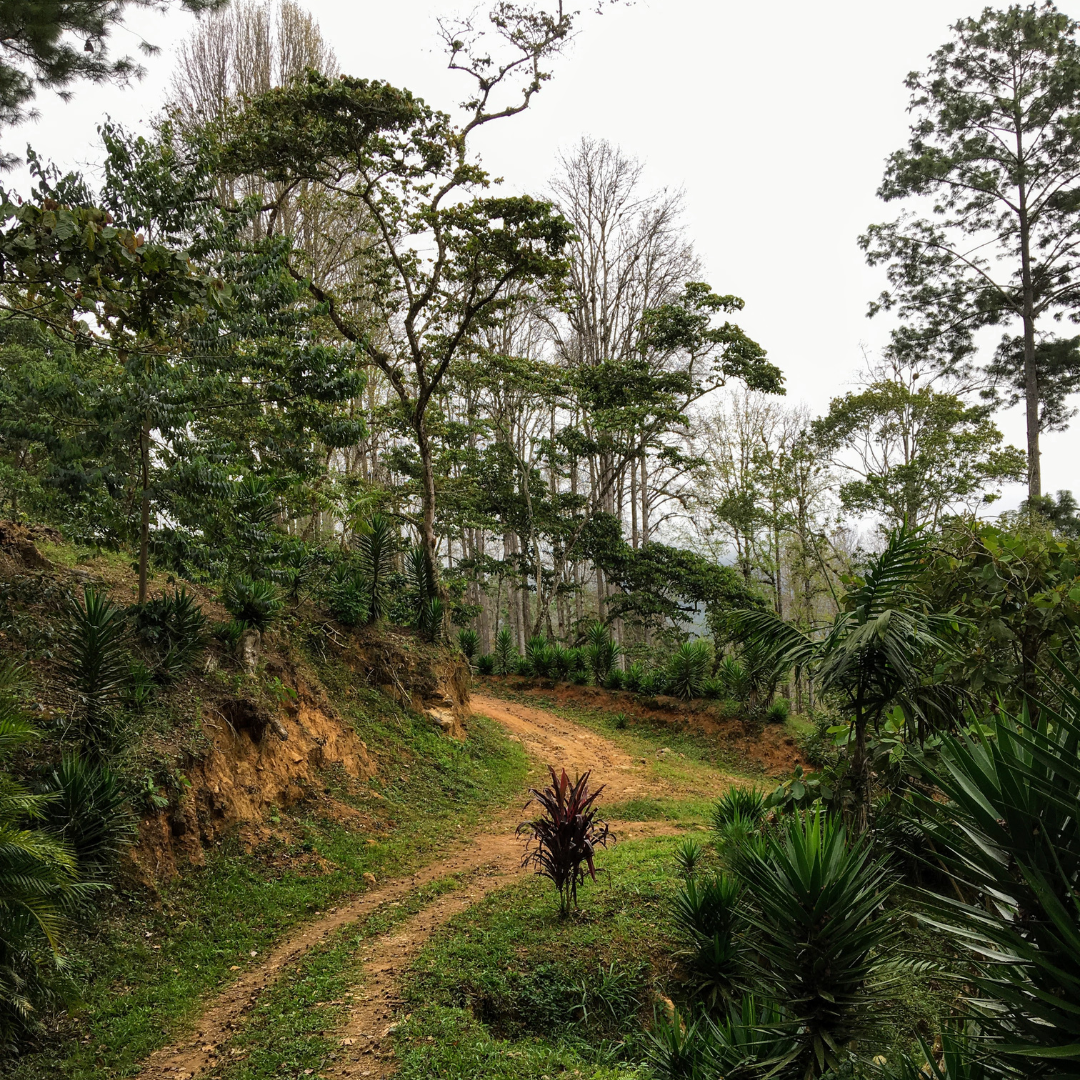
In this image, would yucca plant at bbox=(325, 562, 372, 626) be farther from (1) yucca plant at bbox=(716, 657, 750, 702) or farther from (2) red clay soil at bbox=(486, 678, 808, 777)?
(1) yucca plant at bbox=(716, 657, 750, 702)

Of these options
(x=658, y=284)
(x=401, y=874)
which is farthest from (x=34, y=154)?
(x=658, y=284)

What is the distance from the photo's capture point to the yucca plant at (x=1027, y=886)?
1907 millimetres

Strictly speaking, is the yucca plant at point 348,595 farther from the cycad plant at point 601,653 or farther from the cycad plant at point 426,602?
the cycad plant at point 601,653

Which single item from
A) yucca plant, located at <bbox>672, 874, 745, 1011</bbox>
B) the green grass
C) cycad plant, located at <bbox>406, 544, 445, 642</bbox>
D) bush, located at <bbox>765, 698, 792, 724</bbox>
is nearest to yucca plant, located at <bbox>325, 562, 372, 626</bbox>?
cycad plant, located at <bbox>406, 544, 445, 642</bbox>

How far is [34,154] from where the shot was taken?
19.6 feet

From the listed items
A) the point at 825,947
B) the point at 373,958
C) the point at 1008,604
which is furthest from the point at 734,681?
the point at 825,947

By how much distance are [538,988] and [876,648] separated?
11.3 ft

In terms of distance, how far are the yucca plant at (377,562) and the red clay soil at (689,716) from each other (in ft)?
25.4

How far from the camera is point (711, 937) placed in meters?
5.49

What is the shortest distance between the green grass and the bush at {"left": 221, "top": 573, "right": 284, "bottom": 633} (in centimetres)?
420

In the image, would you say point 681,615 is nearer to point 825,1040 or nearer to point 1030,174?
point 1030,174

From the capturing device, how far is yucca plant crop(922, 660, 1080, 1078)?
6.26 feet

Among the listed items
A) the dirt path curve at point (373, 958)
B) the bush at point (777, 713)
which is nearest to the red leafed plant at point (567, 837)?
the dirt path curve at point (373, 958)

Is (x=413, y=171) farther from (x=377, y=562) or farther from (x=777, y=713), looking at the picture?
(x=777, y=713)
